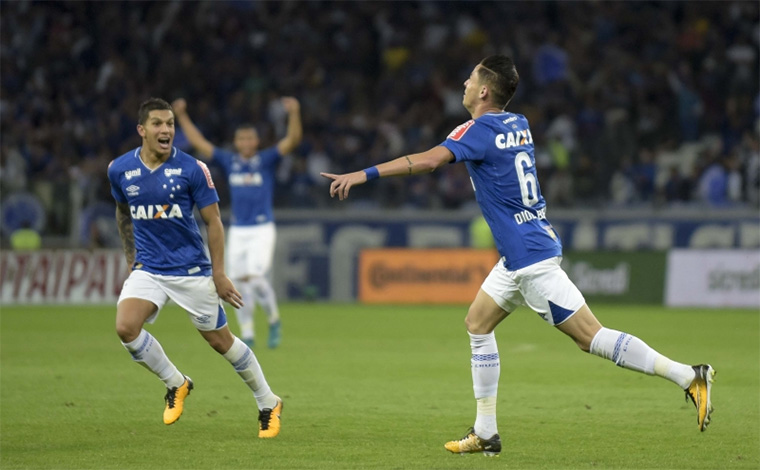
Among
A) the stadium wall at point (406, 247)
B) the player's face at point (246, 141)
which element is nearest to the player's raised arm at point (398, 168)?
the player's face at point (246, 141)

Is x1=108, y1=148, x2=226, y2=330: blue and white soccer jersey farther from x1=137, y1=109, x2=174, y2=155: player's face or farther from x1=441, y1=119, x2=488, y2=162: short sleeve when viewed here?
x1=441, y1=119, x2=488, y2=162: short sleeve

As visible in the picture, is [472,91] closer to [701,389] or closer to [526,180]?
[526,180]

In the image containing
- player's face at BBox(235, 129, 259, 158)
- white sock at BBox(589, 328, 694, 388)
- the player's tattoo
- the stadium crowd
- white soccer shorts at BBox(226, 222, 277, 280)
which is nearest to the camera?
white sock at BBox(589, 328, 694, 388)

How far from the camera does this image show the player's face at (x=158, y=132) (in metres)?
8.27

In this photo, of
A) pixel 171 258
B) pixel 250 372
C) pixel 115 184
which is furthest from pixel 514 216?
pixel 115 184

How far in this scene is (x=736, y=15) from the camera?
26359 mm

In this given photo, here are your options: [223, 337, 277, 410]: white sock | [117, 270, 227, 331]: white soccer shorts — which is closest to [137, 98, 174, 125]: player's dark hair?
[117, 270, 227, 331]: white soccer shorts

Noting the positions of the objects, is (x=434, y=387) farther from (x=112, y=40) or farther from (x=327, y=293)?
(x=112, y=40)

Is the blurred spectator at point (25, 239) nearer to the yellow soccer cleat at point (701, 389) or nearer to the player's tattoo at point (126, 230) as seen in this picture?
the player's tattoo at point (126, 230)

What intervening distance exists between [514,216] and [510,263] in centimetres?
29

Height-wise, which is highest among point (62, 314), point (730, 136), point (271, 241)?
point (730, 136)

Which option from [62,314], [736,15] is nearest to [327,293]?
[62,314]

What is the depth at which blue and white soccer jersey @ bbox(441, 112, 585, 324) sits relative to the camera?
7195 mm

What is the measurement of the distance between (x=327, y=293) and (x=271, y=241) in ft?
27.7
